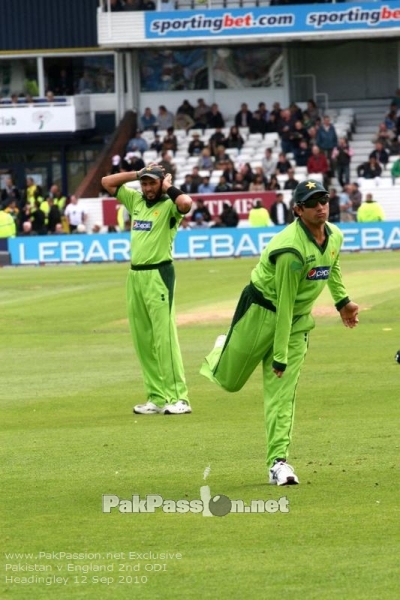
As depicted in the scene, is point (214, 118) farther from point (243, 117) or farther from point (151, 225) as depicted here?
point (151, 225)

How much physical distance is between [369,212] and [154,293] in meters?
26.6

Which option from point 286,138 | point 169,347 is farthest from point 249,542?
point 286,138

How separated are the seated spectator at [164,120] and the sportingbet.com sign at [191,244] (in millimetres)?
11339

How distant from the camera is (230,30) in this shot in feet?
164

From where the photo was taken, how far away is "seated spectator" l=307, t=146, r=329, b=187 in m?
44.1

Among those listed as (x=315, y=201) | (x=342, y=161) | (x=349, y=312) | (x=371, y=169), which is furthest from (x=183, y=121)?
(x=315, y=201)

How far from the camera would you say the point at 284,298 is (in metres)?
8.75

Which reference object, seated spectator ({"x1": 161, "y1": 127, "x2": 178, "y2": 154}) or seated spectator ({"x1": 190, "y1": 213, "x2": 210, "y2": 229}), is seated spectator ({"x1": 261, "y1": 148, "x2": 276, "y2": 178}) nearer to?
seated spectator ({"x1": 161, "y1": 127, "x2": 178, "y2": 154})

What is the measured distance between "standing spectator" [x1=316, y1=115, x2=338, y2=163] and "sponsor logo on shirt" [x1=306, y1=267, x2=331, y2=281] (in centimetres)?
3686

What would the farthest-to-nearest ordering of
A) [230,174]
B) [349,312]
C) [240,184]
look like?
[230,174], [240,184], [349,312]

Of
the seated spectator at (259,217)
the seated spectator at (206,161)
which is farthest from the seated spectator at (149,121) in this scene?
the seated spectator at (259,217)

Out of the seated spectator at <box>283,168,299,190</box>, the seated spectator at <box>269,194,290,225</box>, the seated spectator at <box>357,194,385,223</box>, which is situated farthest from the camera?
the seated spectator at <box>283,168,299,190</box>

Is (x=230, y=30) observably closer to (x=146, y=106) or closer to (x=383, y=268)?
(x=146, y=106)

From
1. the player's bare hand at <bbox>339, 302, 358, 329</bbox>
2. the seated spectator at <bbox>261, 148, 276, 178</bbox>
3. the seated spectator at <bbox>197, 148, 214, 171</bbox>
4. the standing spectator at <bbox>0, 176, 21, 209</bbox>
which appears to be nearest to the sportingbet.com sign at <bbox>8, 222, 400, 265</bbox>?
the seated spectator at <bbox>261, 148, 276, 178</bbox>
